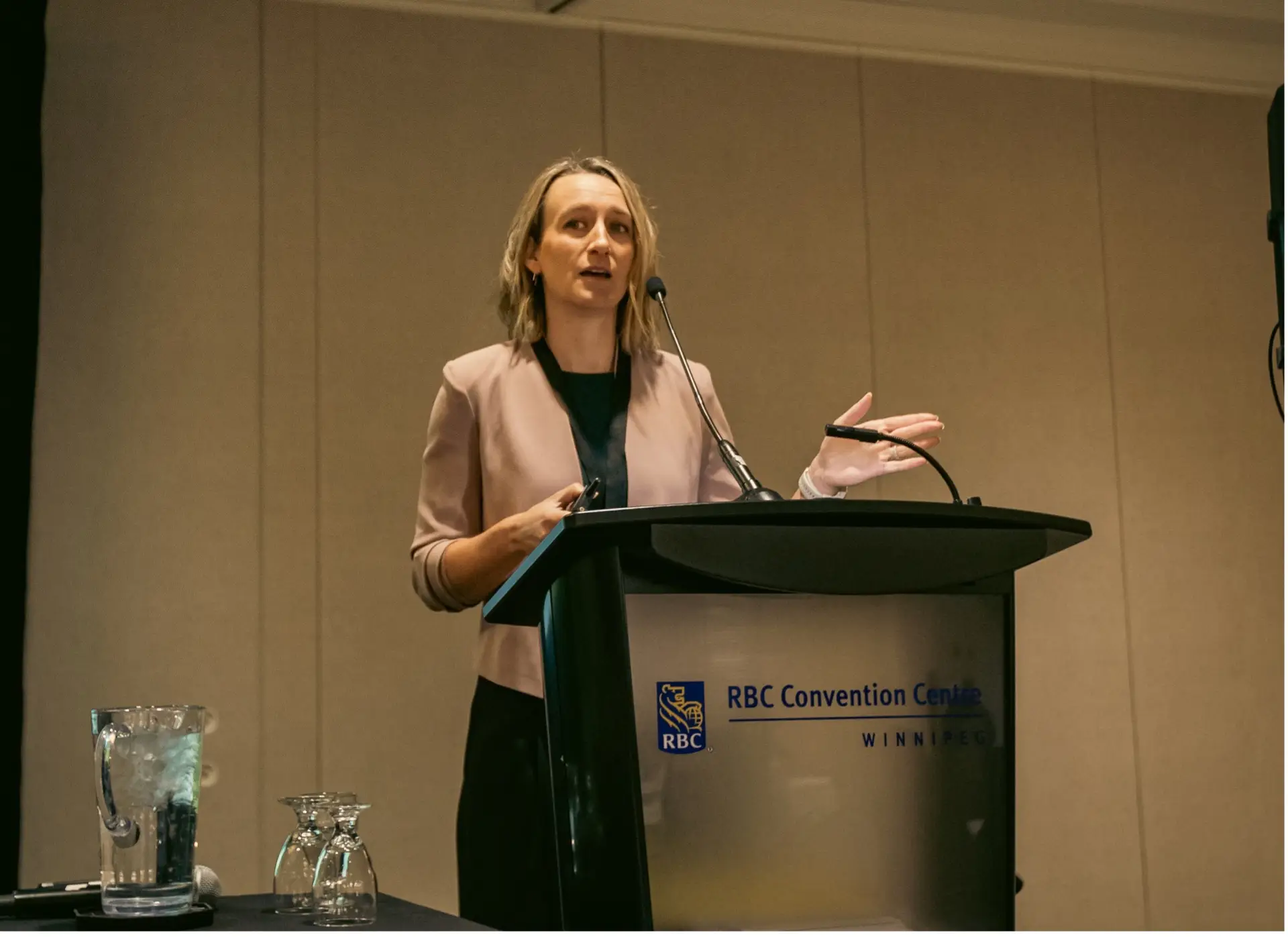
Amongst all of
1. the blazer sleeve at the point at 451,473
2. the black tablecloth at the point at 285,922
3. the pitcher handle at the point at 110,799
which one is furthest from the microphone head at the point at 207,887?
the blazer sleeve at the point at 451,473

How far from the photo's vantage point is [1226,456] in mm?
4375

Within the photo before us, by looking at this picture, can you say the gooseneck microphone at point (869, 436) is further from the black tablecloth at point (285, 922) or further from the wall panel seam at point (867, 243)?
the wall panel seam at point (867, 243)

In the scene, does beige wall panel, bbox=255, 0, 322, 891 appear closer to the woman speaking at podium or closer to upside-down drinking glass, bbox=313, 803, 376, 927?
the woman speaking at podium

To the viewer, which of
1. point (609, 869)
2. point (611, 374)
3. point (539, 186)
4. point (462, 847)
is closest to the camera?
point (609, 869)

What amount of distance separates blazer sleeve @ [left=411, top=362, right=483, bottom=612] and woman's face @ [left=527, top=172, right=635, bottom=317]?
0.66ft

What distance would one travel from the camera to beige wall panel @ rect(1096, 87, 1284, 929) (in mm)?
4188

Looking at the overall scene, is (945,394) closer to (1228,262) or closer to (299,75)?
(1228,262)

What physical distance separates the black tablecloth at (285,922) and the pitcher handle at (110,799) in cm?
11

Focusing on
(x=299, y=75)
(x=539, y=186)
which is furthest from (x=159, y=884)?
(x=299, y=75)

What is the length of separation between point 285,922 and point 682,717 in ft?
1.39

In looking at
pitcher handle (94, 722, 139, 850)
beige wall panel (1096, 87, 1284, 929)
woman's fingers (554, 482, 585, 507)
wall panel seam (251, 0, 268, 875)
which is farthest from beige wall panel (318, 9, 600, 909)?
pitcher handle (94, 722, 139, 850)

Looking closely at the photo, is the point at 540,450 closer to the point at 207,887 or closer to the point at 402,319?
the point at 207,887

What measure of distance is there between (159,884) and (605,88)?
3173 mm

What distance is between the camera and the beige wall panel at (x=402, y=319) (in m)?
3.54
